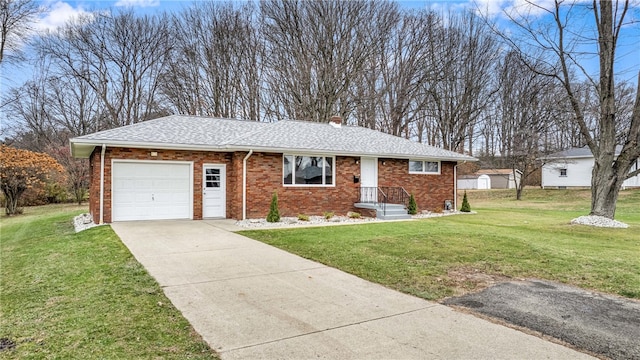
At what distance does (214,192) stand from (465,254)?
879 centimetres

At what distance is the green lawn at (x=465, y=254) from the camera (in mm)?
5273

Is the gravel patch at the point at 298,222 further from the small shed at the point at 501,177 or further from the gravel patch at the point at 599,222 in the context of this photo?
the small shed at the point at 501,177

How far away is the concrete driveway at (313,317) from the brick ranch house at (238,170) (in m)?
5.91

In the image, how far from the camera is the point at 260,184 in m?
12.6

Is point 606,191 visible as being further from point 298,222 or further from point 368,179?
point 298,222

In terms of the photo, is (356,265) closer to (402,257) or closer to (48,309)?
(402,257)

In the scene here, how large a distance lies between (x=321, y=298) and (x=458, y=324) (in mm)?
1590

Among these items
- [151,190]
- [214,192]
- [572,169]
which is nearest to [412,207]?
[214,192]

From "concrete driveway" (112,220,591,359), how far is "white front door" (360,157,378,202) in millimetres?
8339

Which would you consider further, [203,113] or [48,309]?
[203,113]

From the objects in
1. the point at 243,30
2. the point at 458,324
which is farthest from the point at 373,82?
the point at 458,324

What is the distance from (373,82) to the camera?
26938 mm

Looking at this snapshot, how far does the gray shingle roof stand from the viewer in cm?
1150

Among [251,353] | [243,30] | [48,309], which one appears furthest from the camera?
[243,30]
